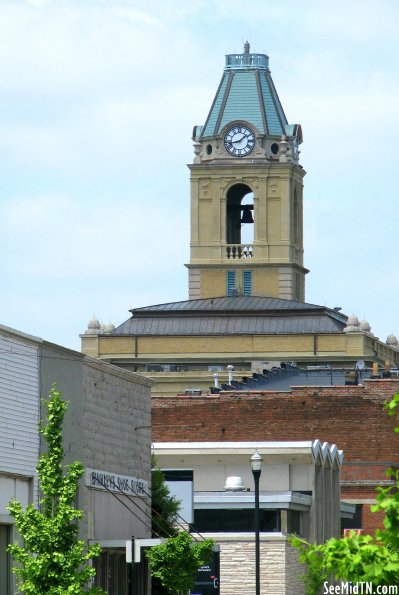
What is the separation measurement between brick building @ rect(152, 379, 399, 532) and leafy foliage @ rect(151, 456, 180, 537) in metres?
24.4

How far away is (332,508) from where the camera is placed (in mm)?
75750

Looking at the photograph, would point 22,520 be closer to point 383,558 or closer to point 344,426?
point 383,558

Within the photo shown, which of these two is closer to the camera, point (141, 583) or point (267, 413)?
point (141, 583)

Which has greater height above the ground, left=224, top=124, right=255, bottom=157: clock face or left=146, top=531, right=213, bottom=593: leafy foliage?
left=224, top=124, right=255, bottom=157: clock face

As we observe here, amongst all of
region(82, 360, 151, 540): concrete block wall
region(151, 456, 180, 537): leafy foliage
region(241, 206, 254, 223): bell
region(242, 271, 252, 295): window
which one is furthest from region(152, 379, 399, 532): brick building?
region(241, 206, 254, 223): bell

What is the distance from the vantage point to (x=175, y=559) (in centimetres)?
5397

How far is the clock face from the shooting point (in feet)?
539

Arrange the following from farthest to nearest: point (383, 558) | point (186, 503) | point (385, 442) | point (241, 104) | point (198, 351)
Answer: point (241, 104) → point (198, 351) → point (385, 442) → point (186, 503) → point (383, 558)

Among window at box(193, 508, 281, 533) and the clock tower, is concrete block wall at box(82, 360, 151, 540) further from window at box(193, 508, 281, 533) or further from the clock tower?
the clock tower

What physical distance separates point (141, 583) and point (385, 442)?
29.8m

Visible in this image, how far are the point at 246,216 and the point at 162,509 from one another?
108727 mm

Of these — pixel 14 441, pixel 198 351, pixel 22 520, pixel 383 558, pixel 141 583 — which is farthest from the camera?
pixel 198 351

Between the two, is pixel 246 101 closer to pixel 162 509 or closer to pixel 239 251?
pixel 239 251


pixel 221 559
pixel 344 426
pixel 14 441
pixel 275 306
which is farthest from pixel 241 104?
pixel 14 441
